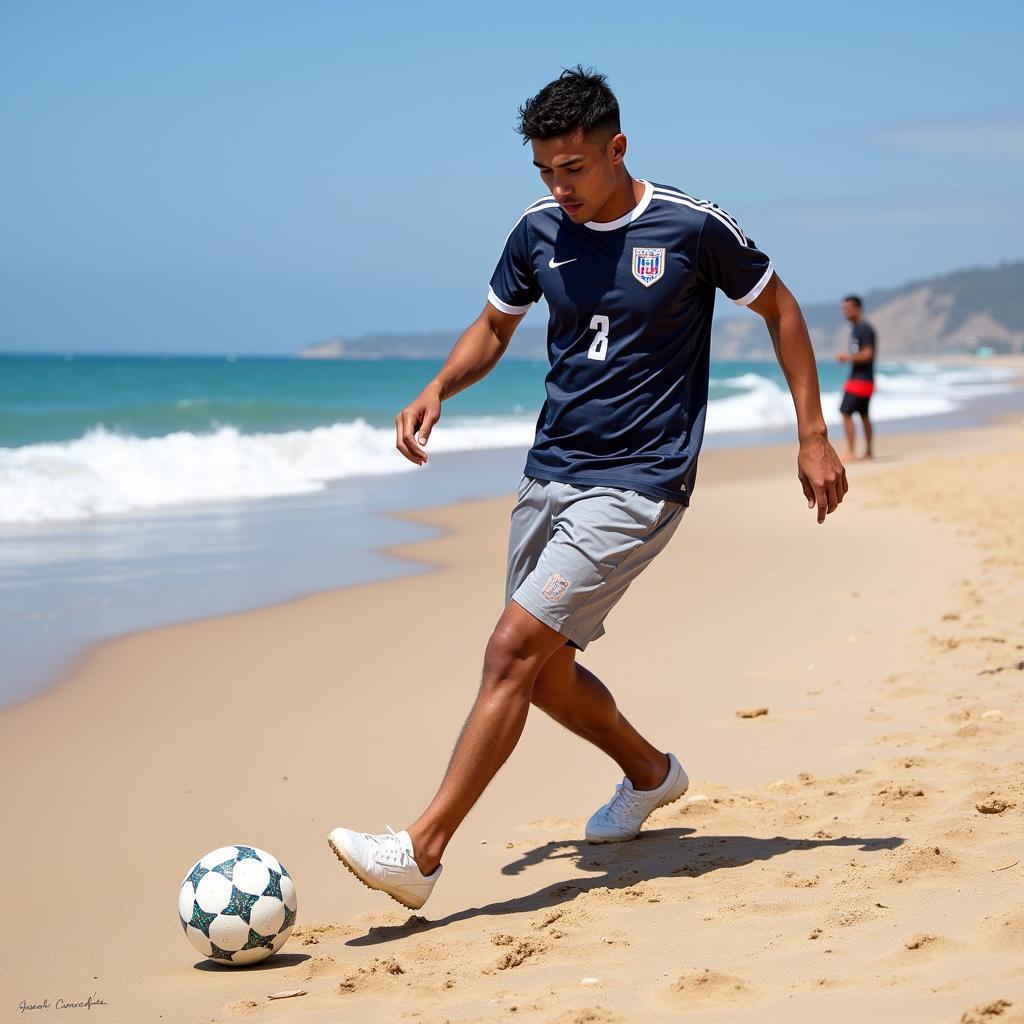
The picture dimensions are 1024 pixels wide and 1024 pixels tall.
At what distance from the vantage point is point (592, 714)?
171 inches

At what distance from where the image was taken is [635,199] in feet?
13.1

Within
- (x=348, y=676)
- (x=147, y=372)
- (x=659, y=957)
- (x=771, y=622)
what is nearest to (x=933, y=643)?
(x=771, y=622)

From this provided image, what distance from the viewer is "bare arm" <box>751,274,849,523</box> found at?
3896 millimetres

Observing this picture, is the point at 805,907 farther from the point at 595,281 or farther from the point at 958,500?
the point at 958,500

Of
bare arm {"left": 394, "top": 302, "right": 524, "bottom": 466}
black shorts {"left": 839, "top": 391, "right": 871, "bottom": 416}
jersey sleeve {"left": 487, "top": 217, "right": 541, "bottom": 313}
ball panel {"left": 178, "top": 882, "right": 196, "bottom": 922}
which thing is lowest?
ball panel {"left": 178, "top": 882, "right": 196, "bottom": 922}

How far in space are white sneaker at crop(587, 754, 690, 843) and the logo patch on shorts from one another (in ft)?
3.26

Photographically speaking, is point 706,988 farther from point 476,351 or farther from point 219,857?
point 476,351

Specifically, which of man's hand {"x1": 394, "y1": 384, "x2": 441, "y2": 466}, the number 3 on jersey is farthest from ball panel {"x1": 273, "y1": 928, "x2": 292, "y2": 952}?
the number 3 on jersey

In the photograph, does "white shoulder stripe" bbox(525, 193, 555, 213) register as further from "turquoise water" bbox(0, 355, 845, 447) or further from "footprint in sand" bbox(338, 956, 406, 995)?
"turquoise water" bbox(0, 355, 845, 447)

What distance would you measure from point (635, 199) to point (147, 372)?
231 ft

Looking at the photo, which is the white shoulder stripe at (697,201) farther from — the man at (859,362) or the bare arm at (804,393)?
the man at (859,362)

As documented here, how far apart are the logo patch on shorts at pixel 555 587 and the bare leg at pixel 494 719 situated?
0.26ft

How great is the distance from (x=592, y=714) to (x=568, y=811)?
686 millimetres

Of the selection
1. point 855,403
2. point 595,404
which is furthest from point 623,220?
point 855,403
